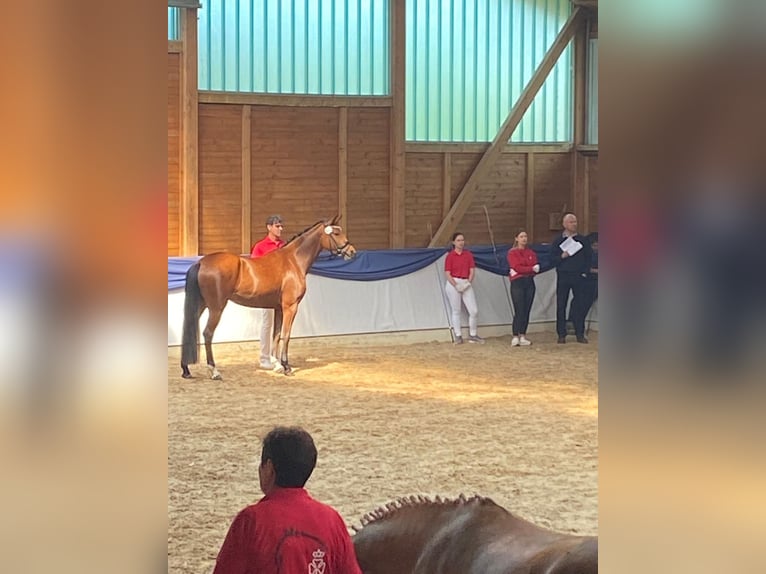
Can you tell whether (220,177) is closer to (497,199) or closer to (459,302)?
(459,302)

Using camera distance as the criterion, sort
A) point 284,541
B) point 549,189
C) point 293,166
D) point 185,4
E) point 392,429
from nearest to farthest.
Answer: point 284,541 → point 392,429 → point 185,4 → point 293,166 → point 549,189

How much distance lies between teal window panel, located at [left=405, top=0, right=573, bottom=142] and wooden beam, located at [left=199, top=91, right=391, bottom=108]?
0.72m

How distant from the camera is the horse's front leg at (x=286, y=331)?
1138 centimetres

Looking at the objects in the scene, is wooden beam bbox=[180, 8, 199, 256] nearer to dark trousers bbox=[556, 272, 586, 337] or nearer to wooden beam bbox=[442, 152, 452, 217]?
wooden beam bbox=[442, 152, 452, 217]

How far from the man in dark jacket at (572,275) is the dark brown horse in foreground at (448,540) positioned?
1098 centimetres

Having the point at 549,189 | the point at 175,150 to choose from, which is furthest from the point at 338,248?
the point at 549,189

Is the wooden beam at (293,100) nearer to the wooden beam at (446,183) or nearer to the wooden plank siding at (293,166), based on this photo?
the wooden plank siding at (293,166)

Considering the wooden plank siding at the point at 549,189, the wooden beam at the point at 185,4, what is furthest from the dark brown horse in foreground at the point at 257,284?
the wooden plank siding at the point at 549,189

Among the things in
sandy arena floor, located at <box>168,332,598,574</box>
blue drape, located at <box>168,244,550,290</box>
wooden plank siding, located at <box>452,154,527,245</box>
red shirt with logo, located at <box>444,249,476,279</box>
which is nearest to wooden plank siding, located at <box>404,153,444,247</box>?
wooden plank siding, located at <box>452,154,527,245</box>

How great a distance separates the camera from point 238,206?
14.9 m

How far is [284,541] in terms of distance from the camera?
238 cm

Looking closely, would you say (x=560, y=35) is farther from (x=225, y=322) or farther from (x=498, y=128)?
(x=225, y=322)

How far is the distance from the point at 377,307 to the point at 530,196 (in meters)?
4.29
